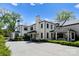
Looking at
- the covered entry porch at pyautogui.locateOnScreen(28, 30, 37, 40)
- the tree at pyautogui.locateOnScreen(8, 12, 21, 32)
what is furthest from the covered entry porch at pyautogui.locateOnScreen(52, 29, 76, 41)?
the tree at pyautogui.locateOnScreen(8, 12, 21, 32)

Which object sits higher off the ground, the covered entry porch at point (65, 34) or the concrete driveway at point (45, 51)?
the covered entry porch at point (65, 34)

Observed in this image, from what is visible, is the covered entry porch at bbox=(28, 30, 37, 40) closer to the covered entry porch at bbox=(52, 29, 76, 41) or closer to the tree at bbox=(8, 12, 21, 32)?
the tree at bbox=(8, 12, 21, 32)

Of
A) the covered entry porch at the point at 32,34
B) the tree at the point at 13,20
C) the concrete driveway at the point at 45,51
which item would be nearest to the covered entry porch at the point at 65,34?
the covered entry porch at the point at 32,34

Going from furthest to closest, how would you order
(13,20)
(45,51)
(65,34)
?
1. (13,20)
2. (65,34)
3. (45,51)

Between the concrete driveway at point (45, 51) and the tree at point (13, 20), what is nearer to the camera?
the concrete driveway at point (45, 51)

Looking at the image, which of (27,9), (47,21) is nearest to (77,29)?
(47,21)

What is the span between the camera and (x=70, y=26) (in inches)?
733

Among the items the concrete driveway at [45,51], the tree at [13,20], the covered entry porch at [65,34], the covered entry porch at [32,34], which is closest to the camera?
the concrete driveway at [45,51]

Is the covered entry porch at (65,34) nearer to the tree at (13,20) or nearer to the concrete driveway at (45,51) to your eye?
the tree at (13,20)

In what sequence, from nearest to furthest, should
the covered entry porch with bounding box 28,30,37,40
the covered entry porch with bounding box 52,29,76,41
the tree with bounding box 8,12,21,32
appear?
the covered entry porch with bounding box 52,29,76,41 < the tree with bounding box 8,12,21,32 < the covered entry porch with bounding box 28,30,37,40

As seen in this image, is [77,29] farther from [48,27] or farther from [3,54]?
[3,54]

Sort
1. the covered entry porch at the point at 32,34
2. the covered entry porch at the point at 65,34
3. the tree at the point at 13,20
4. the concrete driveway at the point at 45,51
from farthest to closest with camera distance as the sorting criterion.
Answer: the covered entry porch at the point at 32,34 → the tree at the point at 13,20 → the covered entry porch at the point at 65,34 → the concrete driveway at the point at 45,51

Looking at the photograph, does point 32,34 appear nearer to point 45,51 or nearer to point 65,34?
point 65,34

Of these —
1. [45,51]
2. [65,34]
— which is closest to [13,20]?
[65,34]
